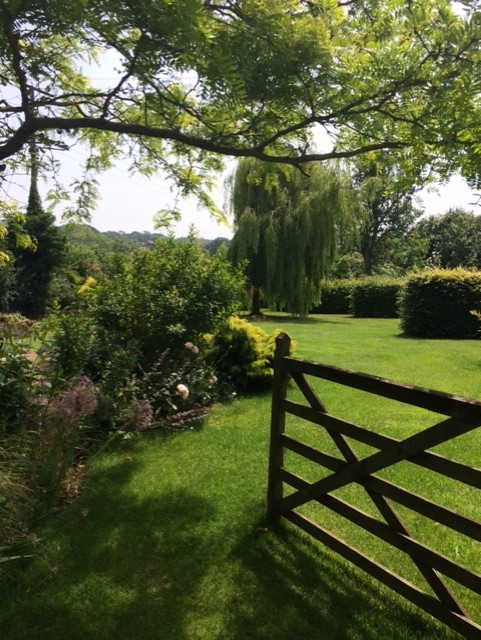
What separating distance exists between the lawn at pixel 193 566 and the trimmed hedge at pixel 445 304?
32.2 feet

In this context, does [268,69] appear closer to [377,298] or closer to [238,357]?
[238,357]

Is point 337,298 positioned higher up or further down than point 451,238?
further down

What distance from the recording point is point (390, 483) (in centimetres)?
237

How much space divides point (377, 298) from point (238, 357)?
17.5 metres

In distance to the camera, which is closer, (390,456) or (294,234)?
(390,456)

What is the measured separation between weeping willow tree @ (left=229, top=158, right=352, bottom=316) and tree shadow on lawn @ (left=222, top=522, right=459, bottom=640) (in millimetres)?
16409

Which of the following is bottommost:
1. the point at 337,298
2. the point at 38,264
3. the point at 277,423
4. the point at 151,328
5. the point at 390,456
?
the point at 277,423

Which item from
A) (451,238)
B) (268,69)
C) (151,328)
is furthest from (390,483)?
(451,238)

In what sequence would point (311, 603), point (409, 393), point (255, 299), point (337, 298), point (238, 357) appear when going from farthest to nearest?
1. point (337, 298)
2. point (255, 299)
3. point (238, 357)
4. point (311, 603)
5. point (409, 393)

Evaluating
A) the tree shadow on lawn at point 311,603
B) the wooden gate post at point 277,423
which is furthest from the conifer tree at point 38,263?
the tree shadow on lawn at point 311,603

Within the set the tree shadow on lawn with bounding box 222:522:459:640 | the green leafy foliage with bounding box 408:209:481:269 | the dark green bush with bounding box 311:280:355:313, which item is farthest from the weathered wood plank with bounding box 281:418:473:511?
the green leafy foliage with bounding box 408:209:481:269

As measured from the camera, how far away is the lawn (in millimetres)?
2375

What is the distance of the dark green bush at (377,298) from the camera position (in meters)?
22.8

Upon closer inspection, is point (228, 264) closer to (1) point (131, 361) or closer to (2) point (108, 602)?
(1) point (131, 361)
